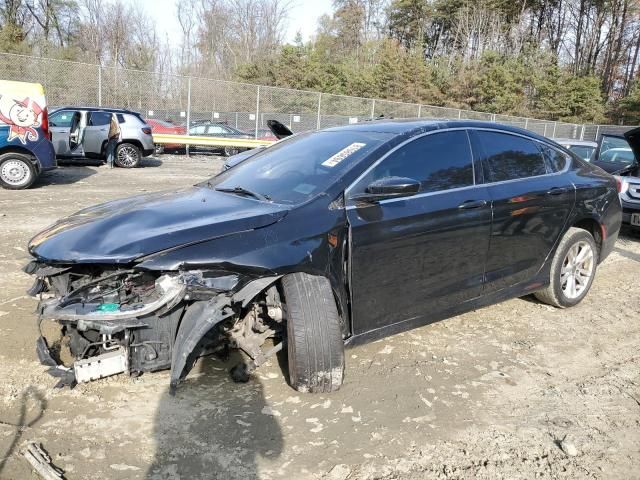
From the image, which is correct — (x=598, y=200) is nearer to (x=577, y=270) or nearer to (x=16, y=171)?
(x=577, y=270)

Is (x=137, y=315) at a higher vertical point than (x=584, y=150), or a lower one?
lower

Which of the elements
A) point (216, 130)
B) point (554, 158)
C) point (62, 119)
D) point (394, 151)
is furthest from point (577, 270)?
point (216, 130)

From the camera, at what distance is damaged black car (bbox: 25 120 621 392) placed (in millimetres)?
2758

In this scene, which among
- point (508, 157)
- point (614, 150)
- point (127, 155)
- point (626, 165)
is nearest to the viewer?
point (508, 157)

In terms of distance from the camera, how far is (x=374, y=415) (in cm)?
293

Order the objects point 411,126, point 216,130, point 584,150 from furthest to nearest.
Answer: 1. point 216,130
2. point 584,150
3. point 411,126

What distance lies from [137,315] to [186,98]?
1821 cm

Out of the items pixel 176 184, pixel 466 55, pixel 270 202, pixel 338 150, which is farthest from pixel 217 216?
pixel 466 55

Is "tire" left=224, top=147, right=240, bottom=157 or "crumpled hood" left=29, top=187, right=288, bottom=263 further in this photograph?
"tire" left=224, top=147, right=240, bottom=157

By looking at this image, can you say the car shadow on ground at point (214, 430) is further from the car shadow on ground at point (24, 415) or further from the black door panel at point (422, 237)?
the black door panel at point (422, 237)

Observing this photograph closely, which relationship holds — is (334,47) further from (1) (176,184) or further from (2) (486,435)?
(2) (486,435)

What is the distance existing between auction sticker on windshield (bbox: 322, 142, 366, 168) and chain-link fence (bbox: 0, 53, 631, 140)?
11.3 meters

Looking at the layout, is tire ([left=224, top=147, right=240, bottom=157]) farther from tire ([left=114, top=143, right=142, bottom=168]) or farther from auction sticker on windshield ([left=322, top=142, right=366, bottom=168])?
auction sticker on windshield ([left=322, top=142, right=366, bottom=168])

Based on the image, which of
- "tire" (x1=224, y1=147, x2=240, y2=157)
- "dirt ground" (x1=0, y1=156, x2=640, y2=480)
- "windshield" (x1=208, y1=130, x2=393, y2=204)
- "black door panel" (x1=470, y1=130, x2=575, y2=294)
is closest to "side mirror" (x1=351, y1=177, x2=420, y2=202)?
"windshield" (x1=208, y1=130, x2=393, y2=204)
